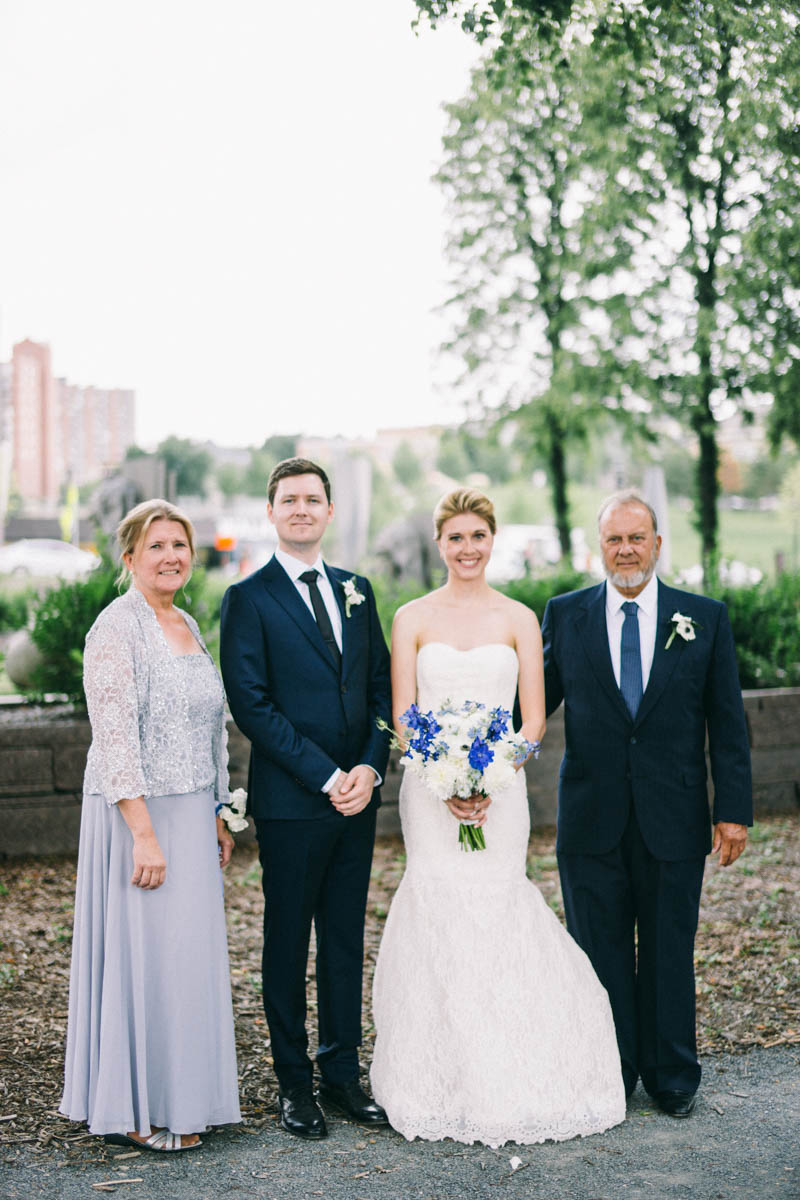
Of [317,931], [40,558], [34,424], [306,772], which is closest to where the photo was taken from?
[306,772]

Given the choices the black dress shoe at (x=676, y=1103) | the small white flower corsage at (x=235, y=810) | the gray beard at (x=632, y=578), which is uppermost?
the gray beard at (x=632, y=578)

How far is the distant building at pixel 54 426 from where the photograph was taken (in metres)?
37.3

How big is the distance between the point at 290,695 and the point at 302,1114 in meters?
1.47

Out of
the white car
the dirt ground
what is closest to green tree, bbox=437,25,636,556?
the dirt ground

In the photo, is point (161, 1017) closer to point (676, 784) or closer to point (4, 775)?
point (676, 784)

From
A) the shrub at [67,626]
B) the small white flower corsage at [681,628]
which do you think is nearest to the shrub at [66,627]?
the shrub at [67,626]

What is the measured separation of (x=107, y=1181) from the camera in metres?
3.67

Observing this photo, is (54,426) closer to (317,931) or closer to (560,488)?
(560,488)

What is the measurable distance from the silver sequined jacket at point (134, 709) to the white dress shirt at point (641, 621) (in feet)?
5.45

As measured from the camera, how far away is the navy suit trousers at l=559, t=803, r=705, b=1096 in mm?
4277

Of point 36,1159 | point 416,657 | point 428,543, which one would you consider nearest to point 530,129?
point 428,543

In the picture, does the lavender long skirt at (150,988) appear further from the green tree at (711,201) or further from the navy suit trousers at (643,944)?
the green tree at (711,201)

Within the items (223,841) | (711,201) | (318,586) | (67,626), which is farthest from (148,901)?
(711,201)

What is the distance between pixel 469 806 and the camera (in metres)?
4.11
